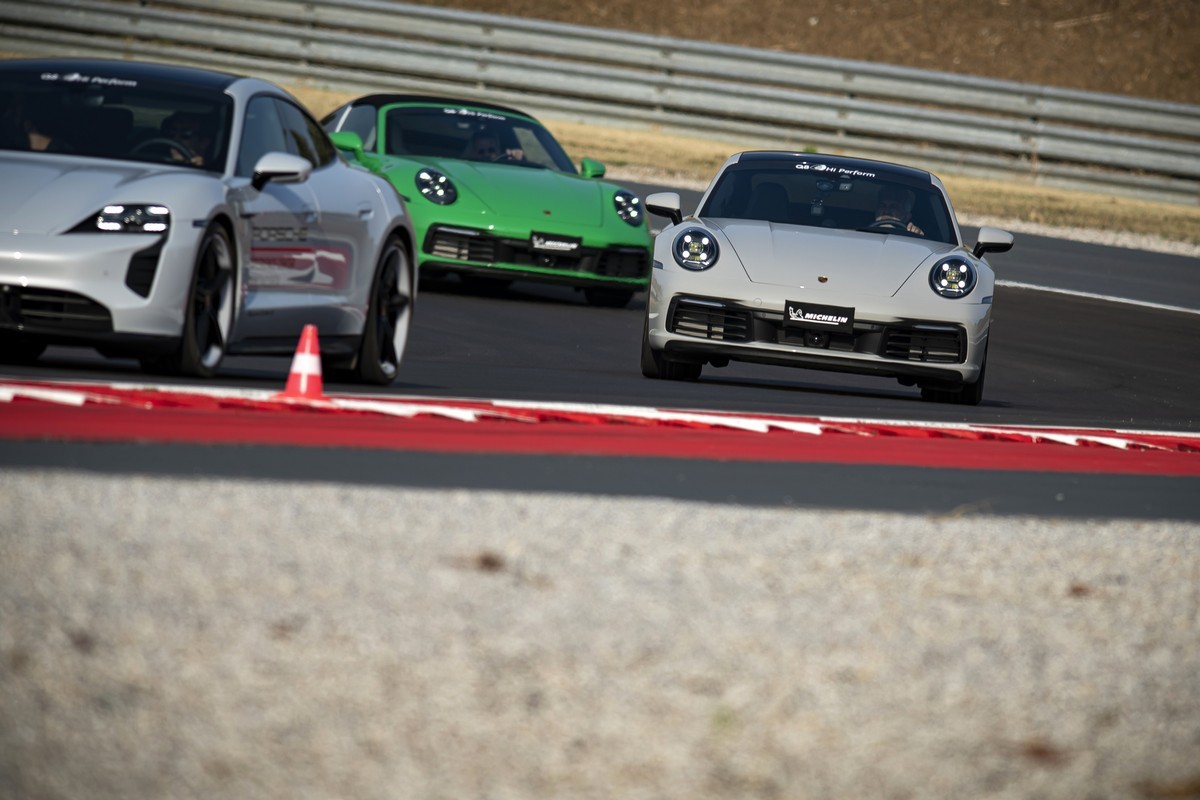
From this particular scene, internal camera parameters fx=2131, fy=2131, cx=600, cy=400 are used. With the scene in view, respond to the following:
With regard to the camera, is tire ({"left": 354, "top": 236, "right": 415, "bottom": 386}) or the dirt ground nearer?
tire ({"left": 354, "top": 236, "right": 415, "bottom": 386})

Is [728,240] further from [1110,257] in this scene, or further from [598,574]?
[1110,257]

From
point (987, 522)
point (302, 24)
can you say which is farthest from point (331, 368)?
point (302, 24)

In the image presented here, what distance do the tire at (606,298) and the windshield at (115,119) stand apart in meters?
6.81

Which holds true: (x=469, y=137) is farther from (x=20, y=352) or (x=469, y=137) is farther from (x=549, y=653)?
(x=549, y=653)

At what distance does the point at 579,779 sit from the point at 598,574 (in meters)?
1.48

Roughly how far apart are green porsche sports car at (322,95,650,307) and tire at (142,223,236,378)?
5.54 metres

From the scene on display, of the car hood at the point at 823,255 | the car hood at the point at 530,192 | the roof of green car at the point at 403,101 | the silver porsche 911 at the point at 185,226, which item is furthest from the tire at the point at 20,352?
the roof of green car at the point at 403,101

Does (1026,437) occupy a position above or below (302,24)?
below

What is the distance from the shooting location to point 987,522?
255 inches

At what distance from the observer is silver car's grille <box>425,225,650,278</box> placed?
14.4 m

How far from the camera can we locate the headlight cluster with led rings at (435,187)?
14.5 metres

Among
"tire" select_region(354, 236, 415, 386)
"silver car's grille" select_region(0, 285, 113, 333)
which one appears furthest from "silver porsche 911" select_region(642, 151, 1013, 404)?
"silver car's grille" select_region(0, 285, 113, 333)

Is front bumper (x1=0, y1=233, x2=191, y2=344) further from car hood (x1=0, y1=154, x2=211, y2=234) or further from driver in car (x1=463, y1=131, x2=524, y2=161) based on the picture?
driver in car (x1=463, y1=131, x2=524, y2=161)

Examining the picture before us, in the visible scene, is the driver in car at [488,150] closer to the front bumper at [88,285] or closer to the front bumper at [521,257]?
the front bumper at [521,257]
